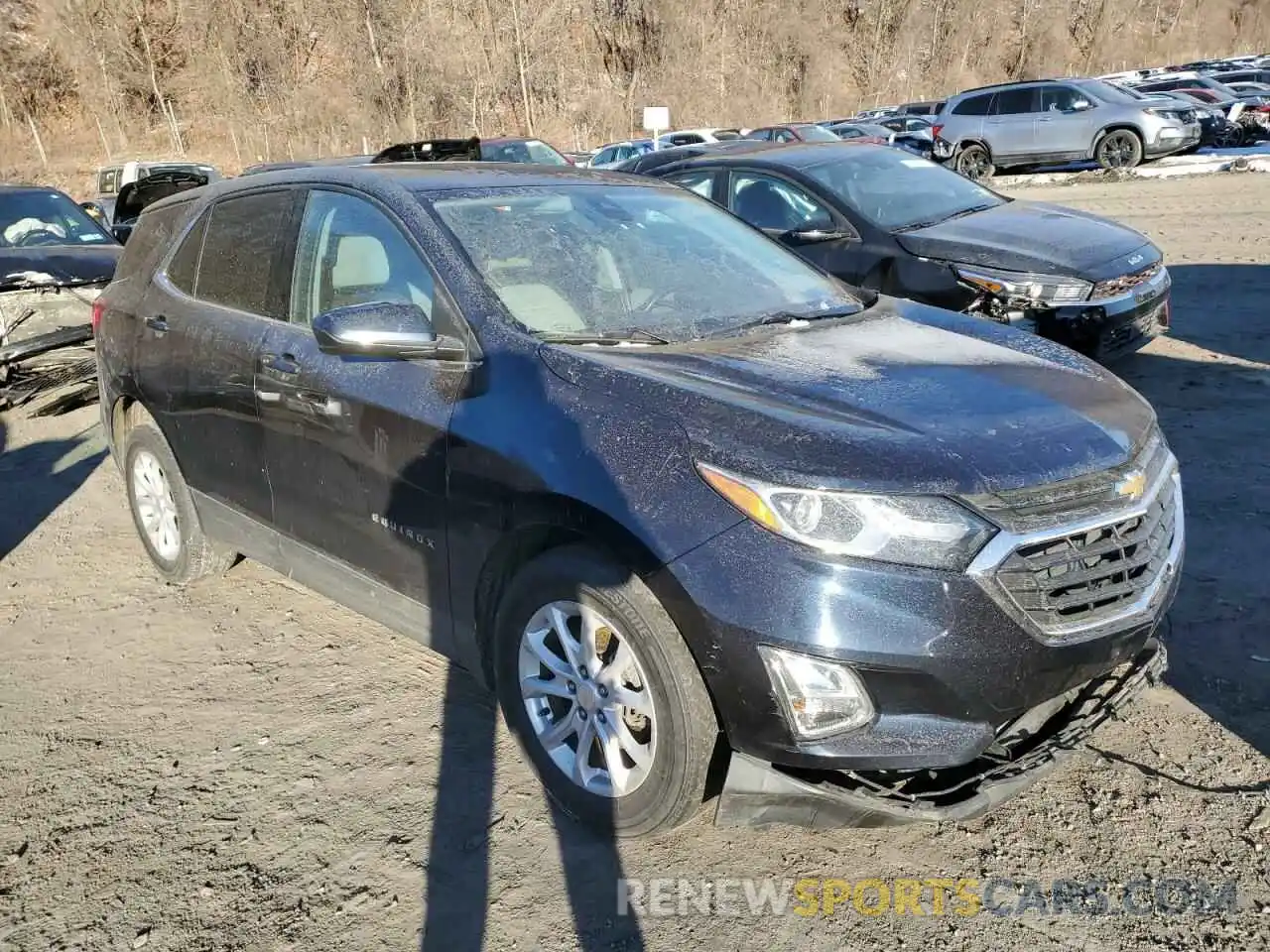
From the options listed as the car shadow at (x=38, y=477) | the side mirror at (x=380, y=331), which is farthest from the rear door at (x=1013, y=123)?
the side mirror at (x=380, y=331)

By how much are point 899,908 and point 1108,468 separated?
1219 millimetres

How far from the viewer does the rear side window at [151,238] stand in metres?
4.35

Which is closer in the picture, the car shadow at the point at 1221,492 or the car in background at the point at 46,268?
the car shadow at the point at 1221,492

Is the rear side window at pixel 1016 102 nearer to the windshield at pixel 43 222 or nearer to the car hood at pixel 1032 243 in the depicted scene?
the car hood at pixel 1032 243

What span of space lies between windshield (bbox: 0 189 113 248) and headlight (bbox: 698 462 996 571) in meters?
8.65

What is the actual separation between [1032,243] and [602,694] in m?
5.01

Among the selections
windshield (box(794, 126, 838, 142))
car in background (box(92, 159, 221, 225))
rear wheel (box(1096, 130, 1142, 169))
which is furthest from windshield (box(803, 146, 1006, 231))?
rear wheel (box(1096, 130, 1142, 169))

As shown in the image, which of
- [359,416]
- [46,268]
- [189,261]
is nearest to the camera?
[359,416]

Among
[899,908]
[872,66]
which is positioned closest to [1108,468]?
[899,908]

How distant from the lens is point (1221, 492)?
15.6 feet

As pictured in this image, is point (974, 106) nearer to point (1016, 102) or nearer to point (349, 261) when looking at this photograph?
point (1016, 102)

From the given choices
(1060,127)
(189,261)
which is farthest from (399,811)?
(1060,127)

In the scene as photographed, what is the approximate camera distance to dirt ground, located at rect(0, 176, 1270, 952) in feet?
8.13

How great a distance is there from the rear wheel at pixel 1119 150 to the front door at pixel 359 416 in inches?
795
